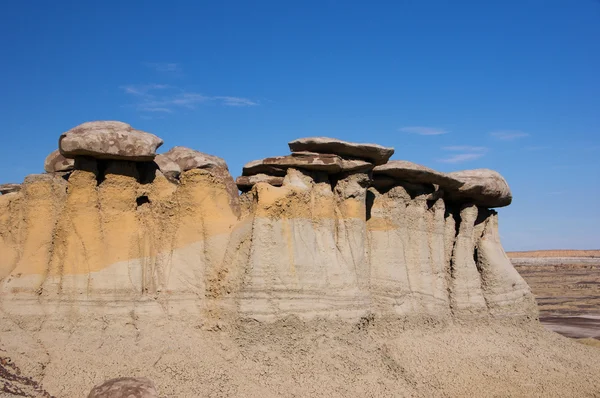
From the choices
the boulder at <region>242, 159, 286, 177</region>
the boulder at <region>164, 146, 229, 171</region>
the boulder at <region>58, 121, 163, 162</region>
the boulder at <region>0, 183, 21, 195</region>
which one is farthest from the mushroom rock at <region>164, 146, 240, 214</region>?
the boulder at <region>0, 183, 21, 195</region>

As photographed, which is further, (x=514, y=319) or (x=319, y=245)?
(x=514, y=319)

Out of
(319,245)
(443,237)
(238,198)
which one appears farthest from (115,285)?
(443,237)

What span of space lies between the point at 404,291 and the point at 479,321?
9.06 feet

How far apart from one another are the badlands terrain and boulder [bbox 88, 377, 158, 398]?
3 cm

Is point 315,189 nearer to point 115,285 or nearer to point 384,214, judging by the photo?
point 384,214

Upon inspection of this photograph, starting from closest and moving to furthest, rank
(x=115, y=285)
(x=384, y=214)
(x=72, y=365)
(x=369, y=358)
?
(x=72, y=365) → (x=115, y=285) → (x=369, y=358) → (x=384, y=214)

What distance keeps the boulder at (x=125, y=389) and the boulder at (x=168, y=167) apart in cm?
405

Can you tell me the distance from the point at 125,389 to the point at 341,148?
5532mm

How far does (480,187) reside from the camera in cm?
1449

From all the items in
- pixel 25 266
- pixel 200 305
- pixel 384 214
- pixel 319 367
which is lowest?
pixel 319 367

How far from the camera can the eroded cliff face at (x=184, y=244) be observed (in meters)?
9.87

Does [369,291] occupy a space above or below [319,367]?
above

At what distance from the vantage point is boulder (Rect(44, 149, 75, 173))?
11.3 m

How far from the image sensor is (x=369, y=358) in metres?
10.7
